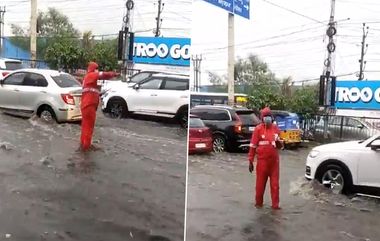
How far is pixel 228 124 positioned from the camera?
2.74 metres

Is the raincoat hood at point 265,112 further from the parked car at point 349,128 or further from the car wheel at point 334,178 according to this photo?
the car wheel at point 334,178

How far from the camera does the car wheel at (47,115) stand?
8.68ft

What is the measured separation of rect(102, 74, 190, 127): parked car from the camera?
270cm

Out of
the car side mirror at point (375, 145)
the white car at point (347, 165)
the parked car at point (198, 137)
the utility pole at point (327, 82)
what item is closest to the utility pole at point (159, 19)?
the parked car at point (198, 137)

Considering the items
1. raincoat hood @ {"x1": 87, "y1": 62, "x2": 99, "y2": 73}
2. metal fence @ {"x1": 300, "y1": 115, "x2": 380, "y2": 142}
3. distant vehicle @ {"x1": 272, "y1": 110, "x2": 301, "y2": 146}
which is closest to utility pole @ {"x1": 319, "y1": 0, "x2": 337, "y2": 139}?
metal fence @ {"x1": 300, "y1": 115, "x2": 380, "y2": 142}

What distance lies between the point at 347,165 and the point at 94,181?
1088 mm

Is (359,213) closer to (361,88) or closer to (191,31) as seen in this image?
(361,88)

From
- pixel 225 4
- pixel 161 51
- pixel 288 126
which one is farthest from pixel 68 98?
pixel 288 126

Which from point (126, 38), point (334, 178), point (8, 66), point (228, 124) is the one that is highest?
point (126, 38)

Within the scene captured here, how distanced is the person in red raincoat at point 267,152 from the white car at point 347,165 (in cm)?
14

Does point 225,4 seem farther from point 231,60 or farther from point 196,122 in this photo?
point 196,122

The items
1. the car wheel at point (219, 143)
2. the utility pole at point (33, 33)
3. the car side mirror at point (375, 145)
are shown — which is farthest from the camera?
the car wheel at point (219, 143)

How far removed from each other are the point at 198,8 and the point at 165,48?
237 mm

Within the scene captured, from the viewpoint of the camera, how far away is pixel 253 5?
109 inches
